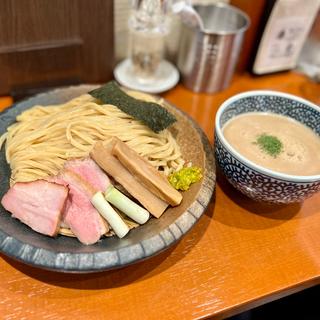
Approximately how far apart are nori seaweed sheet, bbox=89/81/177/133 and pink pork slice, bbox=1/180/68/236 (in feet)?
1.04

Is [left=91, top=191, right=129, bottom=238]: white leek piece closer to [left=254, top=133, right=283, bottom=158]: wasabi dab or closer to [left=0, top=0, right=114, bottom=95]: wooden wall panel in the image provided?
[left=254, top=133, right=283, bottom=158]: wasabi dab

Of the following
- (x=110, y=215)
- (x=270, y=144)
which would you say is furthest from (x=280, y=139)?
(x=110, y=215)

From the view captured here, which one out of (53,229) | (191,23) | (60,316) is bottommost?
(60,316)

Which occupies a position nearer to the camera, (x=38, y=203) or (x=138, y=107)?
(x=38, y=203)

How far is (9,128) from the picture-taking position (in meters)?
1.09

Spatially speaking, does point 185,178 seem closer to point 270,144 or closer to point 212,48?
point 270,144

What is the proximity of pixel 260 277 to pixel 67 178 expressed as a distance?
54cm

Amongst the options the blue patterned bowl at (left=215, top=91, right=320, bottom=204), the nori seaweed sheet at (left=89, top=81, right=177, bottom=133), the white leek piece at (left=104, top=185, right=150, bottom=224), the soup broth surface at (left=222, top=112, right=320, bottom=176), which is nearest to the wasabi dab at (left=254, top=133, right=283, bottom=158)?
the soup broth surface at (left=222, top=112, right=320, bottom=176)

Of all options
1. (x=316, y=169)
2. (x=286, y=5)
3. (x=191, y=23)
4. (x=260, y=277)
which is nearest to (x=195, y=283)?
(x=260, y=277)

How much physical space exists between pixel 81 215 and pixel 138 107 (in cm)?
37

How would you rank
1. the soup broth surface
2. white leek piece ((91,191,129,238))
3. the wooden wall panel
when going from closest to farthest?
white leek piece ((91,191,129,238)), the soup broth surface, the wooden wall panel

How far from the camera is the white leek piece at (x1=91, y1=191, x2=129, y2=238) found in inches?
34.2

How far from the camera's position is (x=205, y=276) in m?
0.91

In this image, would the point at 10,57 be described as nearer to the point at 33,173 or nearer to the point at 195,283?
the point at 33,173
